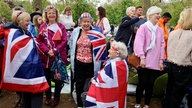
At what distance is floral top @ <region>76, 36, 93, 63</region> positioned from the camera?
175 inches

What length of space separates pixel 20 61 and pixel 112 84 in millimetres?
1261

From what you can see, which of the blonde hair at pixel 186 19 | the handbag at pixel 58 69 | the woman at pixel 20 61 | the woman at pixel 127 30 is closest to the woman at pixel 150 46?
the blonde hair at pixel 186 19

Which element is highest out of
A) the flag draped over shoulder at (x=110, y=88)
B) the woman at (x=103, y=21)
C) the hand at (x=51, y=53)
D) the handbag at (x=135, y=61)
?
the woman at (x=103, y=21)

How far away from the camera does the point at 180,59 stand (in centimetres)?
427

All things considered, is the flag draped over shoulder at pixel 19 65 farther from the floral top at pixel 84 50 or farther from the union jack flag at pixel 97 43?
the union jack flag at pixel 97 43

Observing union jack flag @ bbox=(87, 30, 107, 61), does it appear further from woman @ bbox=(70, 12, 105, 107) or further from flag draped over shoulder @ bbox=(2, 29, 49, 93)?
flag draped over shoulder @ bbox=(2, 29, 49, 93)

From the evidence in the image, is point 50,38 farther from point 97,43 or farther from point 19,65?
point 19,65

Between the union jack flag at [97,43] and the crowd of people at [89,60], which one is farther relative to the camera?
the union jack flag at [97,43]

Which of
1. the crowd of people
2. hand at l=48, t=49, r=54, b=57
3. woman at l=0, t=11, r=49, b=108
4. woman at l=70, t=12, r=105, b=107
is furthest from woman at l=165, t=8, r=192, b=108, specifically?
woman at l=0, t=11, r=49, b=108

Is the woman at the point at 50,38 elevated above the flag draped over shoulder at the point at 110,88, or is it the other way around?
the woman at the point at 50,38

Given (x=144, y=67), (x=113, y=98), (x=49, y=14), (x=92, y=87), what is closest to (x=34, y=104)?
(x=92, y=87)

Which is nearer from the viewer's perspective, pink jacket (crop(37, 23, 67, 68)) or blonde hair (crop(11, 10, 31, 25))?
blonde hair (crop(11, 10, 31, 25))

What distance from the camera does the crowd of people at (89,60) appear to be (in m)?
3.59

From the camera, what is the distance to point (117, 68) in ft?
12.5
